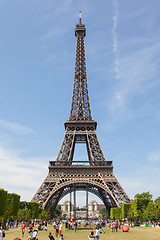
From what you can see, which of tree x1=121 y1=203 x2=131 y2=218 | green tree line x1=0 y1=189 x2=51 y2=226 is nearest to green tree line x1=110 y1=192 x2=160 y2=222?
tree x1=121 y1=203 x2=131 y2=218

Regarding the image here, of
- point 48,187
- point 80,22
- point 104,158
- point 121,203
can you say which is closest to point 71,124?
point 104,158

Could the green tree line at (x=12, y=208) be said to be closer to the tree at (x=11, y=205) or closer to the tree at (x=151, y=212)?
the tree at (x=11, y=205)

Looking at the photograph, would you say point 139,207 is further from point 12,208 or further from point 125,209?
point 12,208

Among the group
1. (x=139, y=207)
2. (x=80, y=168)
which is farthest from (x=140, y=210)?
(x=80, y=168)

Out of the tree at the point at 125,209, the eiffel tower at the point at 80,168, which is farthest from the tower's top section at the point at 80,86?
the tree at the point at 125,209

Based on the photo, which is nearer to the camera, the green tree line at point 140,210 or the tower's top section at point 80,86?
the green tree line at point 140,210

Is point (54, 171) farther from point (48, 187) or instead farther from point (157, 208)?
point (157, 208)

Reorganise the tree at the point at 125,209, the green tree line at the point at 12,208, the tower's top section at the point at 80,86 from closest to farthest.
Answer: the green tree line at the point at 12,208 < the tree at the point at 125,209 < the tower's top section at the point at 80,86
